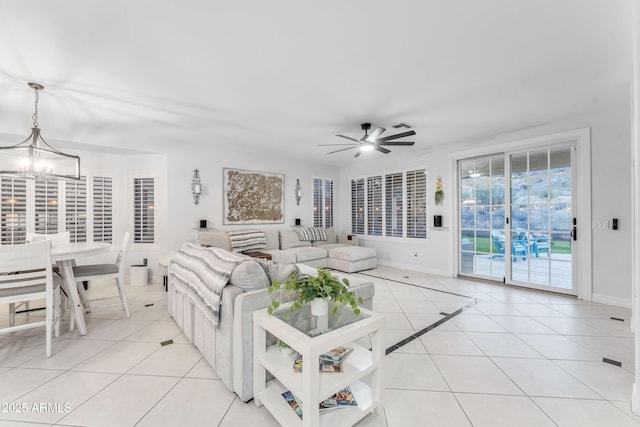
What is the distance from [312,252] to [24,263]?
13.0ft

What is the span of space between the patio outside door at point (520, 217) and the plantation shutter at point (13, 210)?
7.38m

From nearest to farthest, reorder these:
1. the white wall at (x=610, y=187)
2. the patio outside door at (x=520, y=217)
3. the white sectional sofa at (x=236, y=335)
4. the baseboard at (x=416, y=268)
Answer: the white sectional sofa at (x=236, y=335) < the white wall at (x=610, y=187) < the patio outside door at (x=520, y=217) < the baseboard at (x=416, y=268)

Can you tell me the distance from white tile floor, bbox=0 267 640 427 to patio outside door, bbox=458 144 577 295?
962mm

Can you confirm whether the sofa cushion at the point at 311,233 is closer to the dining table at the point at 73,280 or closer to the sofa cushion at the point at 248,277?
the dining table at the point at 73,280

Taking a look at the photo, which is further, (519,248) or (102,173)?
(102,173)

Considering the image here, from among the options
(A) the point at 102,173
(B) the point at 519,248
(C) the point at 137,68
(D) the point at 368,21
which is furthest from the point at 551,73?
(A) the point at 102,173

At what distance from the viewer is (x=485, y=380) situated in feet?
6.22

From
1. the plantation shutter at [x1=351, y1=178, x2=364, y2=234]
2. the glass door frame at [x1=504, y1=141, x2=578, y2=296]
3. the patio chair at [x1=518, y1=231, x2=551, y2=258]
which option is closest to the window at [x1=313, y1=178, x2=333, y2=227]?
the plantation shutter at [x1=351, y1=178, x2=364, y2=234]

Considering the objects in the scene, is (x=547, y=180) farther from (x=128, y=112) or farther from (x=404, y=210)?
(x=128, y=112)

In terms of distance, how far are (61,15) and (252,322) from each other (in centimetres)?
234

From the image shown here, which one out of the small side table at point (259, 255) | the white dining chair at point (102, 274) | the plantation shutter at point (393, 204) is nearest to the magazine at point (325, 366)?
the white dining chair at point (102, 274)

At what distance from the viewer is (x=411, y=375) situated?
196 cm

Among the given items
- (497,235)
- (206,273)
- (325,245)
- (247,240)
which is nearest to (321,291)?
(206,273)

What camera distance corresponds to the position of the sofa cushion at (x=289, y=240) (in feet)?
18.6
